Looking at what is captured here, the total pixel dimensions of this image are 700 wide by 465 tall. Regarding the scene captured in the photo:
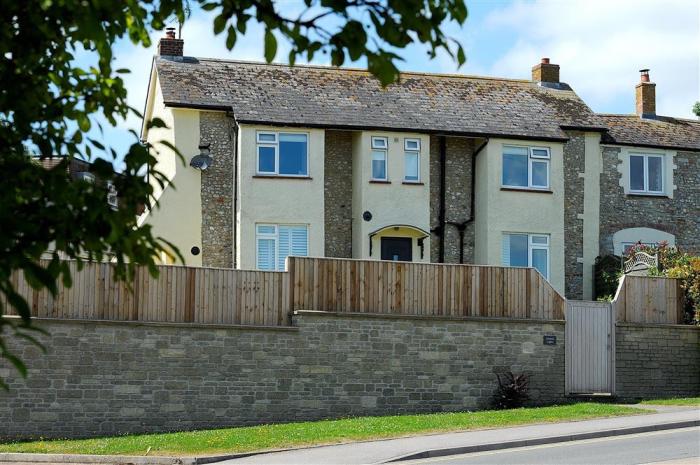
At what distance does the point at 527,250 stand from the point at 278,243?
24.2 feet

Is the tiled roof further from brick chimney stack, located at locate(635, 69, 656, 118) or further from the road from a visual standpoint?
the road

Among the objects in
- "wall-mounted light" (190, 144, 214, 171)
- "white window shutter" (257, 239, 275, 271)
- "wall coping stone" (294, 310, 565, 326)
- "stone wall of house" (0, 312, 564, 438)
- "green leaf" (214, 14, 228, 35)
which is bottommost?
"stone wall of house" (0, 312, 564, 438)

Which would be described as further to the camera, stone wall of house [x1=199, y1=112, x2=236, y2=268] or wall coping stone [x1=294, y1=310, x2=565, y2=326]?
stone wall of house [x1=199, y1=112, x2=236, y2=268]

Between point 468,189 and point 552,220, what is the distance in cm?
263

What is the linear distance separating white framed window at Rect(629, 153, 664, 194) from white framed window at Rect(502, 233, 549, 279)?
3.99m

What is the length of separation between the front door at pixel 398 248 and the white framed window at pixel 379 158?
181 centimetres

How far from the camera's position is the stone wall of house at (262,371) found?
22.1 metres

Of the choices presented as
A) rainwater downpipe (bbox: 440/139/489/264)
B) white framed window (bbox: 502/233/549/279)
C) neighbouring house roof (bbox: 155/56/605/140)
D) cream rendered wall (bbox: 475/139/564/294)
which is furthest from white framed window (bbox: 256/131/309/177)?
white framed window (bbox: 502/233/549/279)

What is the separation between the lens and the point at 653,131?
3625cm

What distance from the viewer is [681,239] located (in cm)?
3525

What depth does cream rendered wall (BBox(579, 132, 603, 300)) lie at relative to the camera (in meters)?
33.8

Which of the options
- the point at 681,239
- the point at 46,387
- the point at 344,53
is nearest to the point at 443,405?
the point at 46,387

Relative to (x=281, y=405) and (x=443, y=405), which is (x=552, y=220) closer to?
(x=443, y=405)

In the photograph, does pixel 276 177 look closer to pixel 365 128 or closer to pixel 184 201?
pixel 184 201
